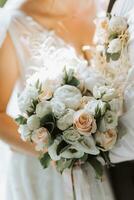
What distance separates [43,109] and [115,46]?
317 mm

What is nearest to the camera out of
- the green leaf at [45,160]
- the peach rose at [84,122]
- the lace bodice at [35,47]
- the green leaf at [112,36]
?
the peach rose at [84,122]

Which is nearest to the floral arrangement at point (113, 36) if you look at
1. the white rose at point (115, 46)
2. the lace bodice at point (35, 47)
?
the white rose at point (115, 46)

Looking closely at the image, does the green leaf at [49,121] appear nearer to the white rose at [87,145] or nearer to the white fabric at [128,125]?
the white rose at [87,145]

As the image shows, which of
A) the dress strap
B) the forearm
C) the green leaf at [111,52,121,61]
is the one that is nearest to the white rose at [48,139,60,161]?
the forearm

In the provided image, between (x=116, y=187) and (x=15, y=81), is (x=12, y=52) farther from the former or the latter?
(x=116, y=187)

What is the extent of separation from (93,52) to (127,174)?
452 mm

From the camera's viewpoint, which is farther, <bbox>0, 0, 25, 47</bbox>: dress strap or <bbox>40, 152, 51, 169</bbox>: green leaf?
<bbox>0, 0, 25, 47</bbox>: dress strap

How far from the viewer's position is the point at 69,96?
105cm

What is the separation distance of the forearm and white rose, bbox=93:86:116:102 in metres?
0.35

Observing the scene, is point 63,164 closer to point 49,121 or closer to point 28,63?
point 49,121

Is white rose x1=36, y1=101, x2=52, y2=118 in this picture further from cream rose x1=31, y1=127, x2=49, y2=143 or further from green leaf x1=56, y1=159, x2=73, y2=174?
green leaf x1=56, y1=159, x2=73, y2=174

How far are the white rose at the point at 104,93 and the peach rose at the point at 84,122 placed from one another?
7cm

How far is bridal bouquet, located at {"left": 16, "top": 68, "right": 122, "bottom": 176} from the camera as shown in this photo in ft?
3.37

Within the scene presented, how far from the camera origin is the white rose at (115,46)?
3.87 feet
